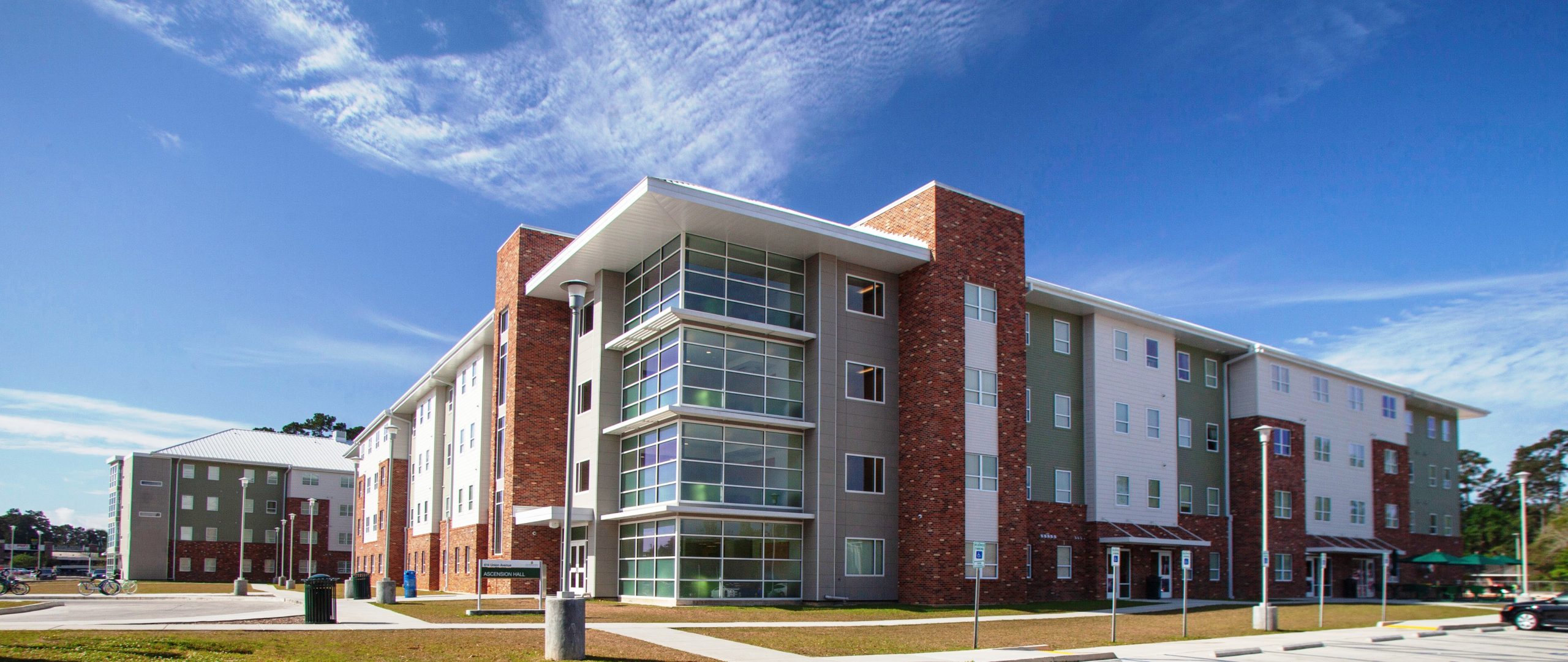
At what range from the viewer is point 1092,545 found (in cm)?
3991

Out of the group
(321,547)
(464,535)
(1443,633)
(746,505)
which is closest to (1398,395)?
(1443,633)

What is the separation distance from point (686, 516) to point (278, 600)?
1428cm

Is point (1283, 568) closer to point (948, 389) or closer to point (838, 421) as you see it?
point (948, 389)

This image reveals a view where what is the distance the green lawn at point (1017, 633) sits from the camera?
19406 millimetres

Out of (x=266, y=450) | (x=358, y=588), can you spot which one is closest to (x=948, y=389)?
(x=358, y=588)

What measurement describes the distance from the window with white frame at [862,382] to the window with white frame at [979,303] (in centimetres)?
359

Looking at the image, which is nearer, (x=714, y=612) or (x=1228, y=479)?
(x=714, y=612)

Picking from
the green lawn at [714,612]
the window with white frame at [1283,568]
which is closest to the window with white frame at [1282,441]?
the window with white frame at [1283,568]

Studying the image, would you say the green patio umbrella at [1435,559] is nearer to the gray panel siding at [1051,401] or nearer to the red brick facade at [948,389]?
the gray panel siding at [1051,401]

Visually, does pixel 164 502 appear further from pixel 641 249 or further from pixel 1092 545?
pixel 1092 545

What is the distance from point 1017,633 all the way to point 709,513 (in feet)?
34.7

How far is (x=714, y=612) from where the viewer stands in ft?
93.5

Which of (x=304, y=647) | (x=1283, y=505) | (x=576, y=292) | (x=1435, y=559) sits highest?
(x=576, y=292)

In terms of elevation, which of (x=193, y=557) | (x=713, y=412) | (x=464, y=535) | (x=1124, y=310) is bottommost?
(x=193, y=557)
